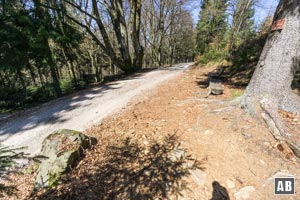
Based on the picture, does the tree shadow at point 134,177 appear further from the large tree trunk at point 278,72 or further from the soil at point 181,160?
the large tree trunk at point 278,72

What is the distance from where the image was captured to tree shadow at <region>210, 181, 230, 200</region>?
101 inches

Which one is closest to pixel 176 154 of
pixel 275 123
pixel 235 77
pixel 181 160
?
pixel 181 160

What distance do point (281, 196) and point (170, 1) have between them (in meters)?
20.3

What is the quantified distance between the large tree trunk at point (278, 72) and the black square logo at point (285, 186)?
89 cm

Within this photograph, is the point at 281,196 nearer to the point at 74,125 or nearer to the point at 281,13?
the point at 281,13

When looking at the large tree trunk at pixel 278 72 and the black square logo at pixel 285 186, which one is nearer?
the black square logo at pixel 285 186

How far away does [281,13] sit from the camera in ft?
12.2

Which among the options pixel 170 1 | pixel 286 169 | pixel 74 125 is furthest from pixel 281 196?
pixel 170 1

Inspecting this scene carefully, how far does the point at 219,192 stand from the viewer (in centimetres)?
264

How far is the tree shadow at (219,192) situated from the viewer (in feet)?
8.43

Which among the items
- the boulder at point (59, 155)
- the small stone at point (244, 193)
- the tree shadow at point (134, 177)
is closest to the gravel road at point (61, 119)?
the boulder at point (59, 155)

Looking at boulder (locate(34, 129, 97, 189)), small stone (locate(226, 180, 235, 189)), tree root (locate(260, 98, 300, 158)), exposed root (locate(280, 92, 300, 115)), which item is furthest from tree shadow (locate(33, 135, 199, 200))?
exposed root (locate(280, 92, 300, 115))

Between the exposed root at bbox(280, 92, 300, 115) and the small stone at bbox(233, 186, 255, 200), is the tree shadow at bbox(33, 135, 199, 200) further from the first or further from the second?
the exposed root at bbox(280, 92, 300, 115)

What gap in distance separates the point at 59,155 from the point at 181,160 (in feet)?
7.05
